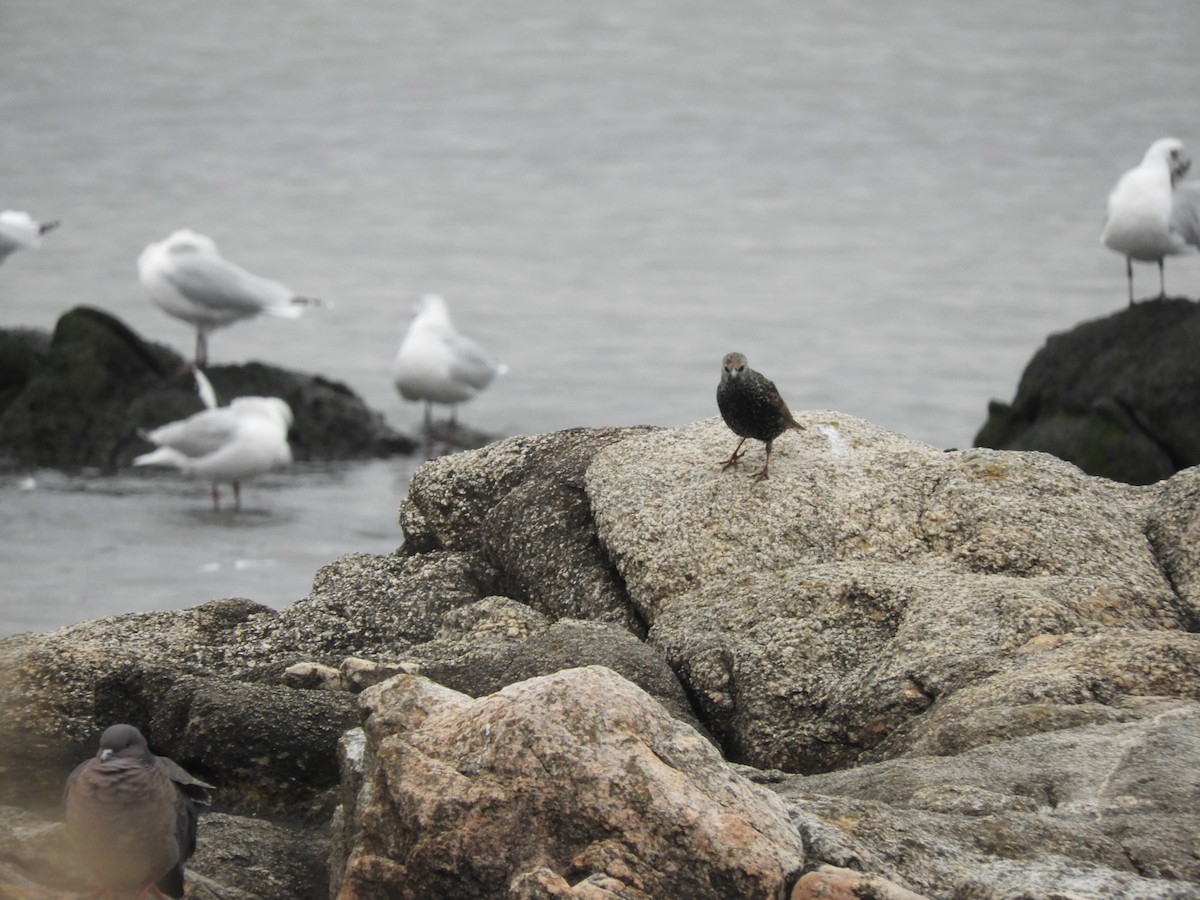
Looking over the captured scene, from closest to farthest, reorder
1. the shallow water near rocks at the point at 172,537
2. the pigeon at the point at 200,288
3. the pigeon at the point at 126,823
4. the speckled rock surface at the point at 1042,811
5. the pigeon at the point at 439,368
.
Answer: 1. the speckled rock surface at the point at 1042,811
2. the pigeon at the point at 126,823
3. the shallow water near rocks at the point at 172,537
4. the pigeon at the point at 439,368
5. the pigeon at the point at 200,288

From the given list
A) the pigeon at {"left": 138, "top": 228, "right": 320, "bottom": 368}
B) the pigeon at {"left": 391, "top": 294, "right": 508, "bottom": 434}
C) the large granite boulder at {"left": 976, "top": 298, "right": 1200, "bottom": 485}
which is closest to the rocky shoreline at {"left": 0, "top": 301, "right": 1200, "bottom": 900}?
the large granite boulder at {"left": 976, "top": 298, "right": 1200, "bottom": 485}

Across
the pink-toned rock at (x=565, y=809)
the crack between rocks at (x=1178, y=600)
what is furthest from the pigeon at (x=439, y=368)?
the pink-toned rock at (x=565, y=809)

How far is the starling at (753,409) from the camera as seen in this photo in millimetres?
5504

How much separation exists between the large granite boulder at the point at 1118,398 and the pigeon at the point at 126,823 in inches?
288

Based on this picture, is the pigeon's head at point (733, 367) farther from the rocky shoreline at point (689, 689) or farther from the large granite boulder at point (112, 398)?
the large granite boulder at point (112, 398)

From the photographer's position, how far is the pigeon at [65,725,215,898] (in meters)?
3.58

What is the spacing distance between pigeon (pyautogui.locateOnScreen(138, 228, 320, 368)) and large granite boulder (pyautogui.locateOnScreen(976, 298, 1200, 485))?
698cm

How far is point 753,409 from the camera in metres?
5.50

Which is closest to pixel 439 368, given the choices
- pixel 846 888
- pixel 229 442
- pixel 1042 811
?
pixel 229 442

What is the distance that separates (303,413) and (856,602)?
9.07 meters

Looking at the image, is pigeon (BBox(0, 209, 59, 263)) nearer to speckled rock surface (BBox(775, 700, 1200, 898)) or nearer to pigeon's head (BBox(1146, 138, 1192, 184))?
pigeon's head (BBox(1146, 138, 1192, 184))

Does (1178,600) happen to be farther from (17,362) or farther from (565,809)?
(17,362)

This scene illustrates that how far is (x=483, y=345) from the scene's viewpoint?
58.9 feet

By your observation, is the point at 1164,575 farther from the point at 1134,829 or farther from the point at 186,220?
the point at 186,220
